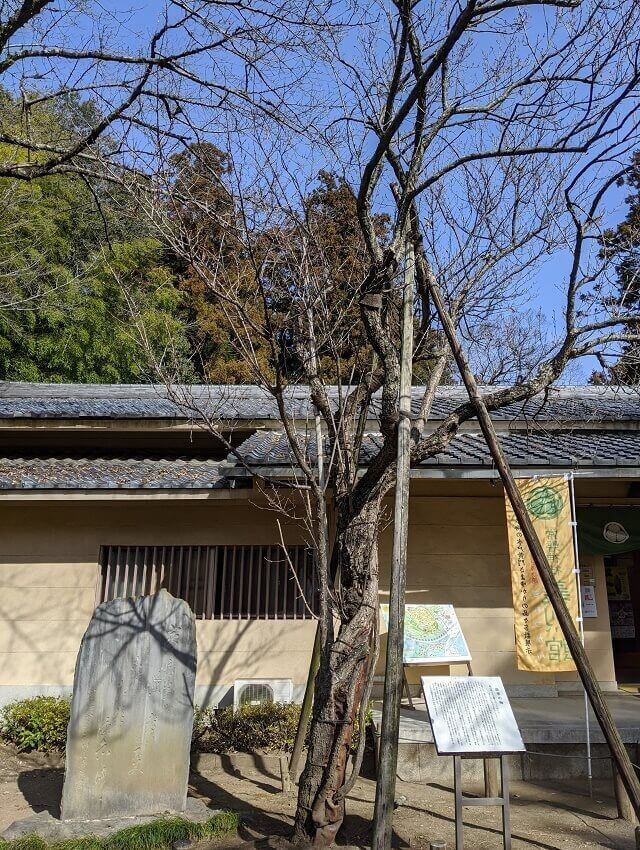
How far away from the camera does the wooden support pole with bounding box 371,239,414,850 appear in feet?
13.3

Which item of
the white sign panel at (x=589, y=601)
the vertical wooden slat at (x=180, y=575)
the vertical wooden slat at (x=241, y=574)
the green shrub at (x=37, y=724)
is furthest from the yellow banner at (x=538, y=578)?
the green shrub at (x=37, y=724)

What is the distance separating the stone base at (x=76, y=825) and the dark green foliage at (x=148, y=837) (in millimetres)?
80

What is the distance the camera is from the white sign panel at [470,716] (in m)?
4.74

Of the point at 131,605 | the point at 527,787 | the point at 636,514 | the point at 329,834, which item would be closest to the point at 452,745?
the point at 329,834

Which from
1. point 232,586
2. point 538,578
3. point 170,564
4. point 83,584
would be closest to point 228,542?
point 232,586

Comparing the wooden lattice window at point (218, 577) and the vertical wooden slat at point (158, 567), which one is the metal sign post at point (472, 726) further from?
the vertical wooden slat at point (158, 567)

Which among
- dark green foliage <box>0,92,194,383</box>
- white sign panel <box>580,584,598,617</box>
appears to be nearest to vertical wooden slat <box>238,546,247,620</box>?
white sign panel <box>580,584,598,617</box>

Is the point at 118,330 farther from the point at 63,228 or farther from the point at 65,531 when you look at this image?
the point at 65,531

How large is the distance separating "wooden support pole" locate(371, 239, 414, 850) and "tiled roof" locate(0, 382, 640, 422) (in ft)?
13.5

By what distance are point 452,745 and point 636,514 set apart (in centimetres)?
542

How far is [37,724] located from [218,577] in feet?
8.54

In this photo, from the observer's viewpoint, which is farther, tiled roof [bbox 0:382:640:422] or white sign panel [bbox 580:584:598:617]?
tiled roof [bbox 0:382:640:422]

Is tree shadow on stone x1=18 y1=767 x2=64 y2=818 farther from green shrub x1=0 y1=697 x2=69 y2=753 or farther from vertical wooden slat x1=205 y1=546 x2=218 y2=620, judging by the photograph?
vertical wooden slat x1=205 y1=546 x2=218 y2=620

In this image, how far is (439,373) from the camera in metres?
6.11
